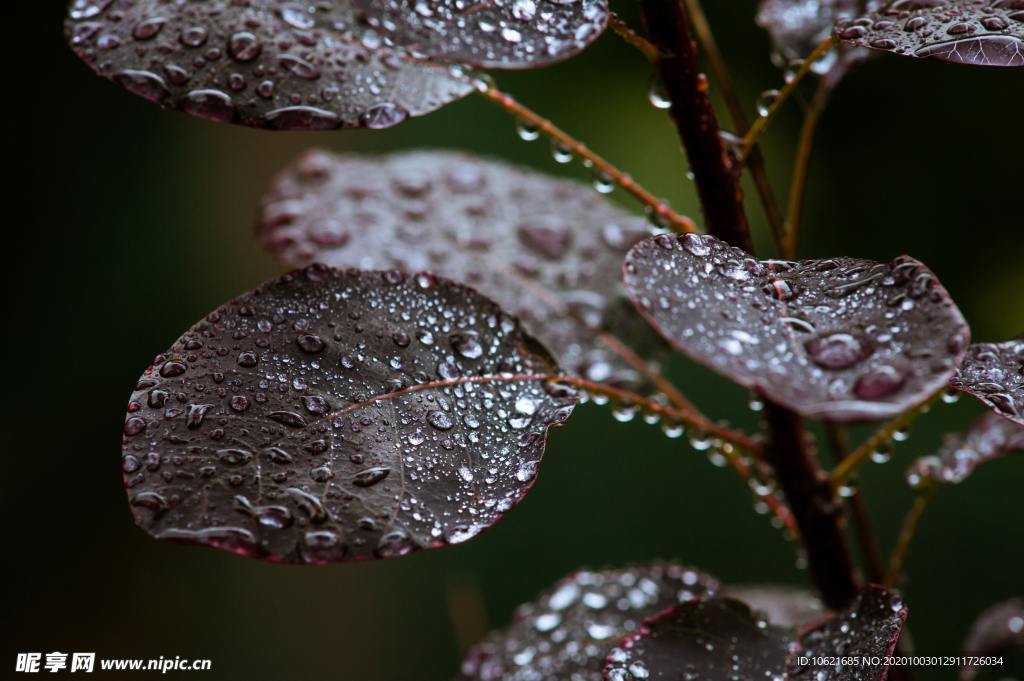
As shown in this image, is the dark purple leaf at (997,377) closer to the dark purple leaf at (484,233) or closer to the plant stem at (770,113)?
the plant stem at (770,113)

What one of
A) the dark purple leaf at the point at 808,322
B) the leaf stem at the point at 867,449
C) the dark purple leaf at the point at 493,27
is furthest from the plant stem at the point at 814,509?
the dark purple leaf at the point at 493,27

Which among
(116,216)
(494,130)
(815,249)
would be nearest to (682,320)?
(815,249)

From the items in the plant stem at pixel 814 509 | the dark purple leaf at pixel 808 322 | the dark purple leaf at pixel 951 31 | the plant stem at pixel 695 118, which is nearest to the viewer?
the dark purple leaf at pixel 808 322

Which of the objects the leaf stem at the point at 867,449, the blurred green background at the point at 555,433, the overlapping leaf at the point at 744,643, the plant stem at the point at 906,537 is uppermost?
the leaf stem at the point at 867,449

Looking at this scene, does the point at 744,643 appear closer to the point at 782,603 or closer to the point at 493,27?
the point at 782,603

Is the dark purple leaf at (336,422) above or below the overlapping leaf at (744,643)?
above

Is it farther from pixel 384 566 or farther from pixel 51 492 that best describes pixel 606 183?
pixel 51 492

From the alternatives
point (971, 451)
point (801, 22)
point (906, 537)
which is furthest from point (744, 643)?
point (801, 22)
